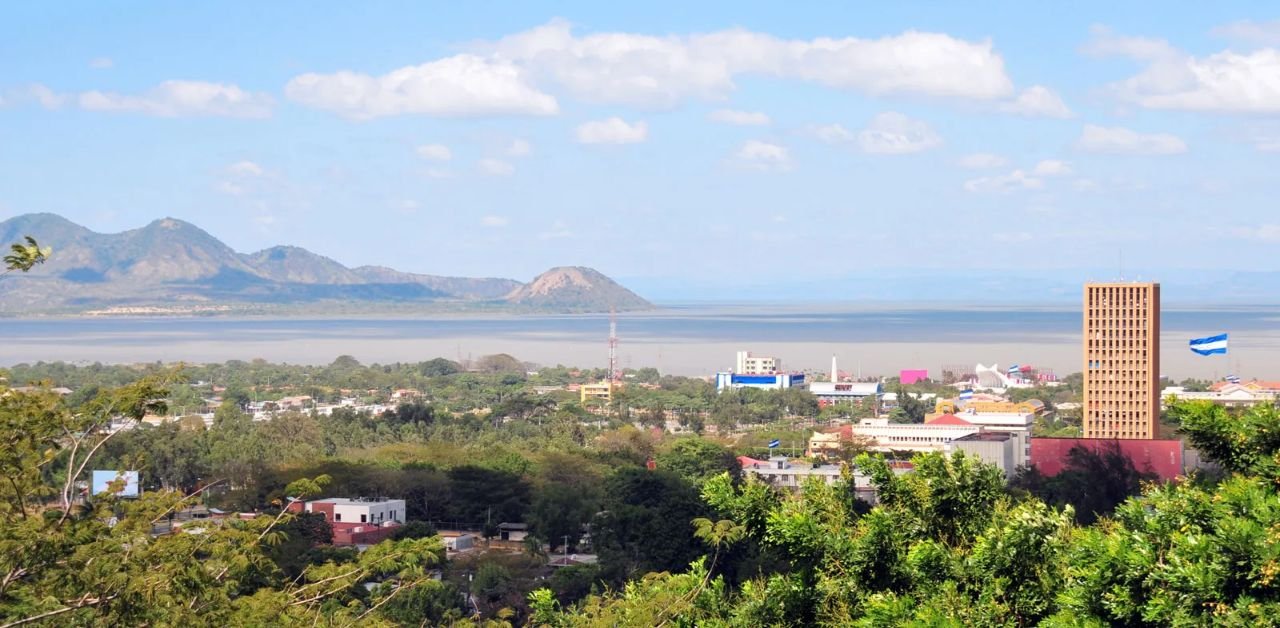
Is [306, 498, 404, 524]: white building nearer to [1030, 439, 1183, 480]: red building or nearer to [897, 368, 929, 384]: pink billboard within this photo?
[1030, 439, 1183, 480]: red building

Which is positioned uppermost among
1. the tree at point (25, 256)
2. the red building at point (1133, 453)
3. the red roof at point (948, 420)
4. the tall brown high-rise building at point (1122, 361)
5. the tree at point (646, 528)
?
the tree at point (25, 256)

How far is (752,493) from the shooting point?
7.51m

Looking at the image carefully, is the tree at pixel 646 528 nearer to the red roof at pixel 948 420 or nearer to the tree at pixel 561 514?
the tree at pixel 561 514

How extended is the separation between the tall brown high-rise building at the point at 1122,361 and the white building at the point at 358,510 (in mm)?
15363

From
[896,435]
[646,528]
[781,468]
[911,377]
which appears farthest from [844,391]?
[646,528]

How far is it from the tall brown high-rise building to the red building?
2.75m

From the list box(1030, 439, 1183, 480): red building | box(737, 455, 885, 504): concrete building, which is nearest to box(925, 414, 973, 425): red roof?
box(737, 455, 885, 504): concrete building

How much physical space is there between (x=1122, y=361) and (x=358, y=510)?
16938 mm

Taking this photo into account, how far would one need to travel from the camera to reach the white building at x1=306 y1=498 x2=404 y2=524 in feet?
89.7

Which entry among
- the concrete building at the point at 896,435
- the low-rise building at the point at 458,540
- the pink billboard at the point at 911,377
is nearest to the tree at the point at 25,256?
the low-rise building at the point at 458,540

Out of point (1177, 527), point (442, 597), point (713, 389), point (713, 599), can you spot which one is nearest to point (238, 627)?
point (713, 599)

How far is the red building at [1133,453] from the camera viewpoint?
94.8ft

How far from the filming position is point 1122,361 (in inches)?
1316

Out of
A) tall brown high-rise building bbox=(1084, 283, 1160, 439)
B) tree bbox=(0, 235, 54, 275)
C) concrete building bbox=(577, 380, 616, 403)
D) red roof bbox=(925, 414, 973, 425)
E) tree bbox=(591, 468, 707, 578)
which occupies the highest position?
tree bbox=(0, 235, 54, 275)
